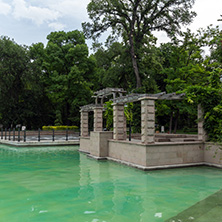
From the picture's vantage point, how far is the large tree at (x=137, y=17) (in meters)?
28.6

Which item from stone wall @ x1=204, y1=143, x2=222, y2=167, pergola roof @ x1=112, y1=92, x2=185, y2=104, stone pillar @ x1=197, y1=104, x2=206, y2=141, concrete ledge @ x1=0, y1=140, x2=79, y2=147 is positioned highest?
pergola roof @ x1=112, y1=92, x2=185, y2=104

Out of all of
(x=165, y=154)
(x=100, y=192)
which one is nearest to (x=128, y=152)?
(x=165, y=154)

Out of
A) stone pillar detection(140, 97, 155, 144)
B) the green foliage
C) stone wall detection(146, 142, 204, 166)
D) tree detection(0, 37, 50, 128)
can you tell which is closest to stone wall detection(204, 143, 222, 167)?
stone wall detection(146, 142, 204, 166)

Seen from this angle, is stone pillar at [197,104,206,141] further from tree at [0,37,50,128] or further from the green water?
tree at [0,37,50,128]

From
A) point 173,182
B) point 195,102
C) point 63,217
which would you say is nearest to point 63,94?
point 195,102

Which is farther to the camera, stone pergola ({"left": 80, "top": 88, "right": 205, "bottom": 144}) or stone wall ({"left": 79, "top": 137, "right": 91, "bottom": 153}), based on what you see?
stone wall ({"left": 79, "top": 137, "right": 91, "bottom": 153})

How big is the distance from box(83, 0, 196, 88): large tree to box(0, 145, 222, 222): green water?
61.6 ft

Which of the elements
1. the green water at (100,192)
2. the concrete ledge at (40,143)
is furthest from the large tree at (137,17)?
the green water at (100,192)

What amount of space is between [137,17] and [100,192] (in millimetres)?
24941

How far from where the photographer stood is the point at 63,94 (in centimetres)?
4094

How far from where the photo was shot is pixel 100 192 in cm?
805

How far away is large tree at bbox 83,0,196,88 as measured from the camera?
2864 cm

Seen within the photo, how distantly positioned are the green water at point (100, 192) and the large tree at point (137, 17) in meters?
18.8

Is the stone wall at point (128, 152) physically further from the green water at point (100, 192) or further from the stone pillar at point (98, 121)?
the stone pillar at point (98, 121)
